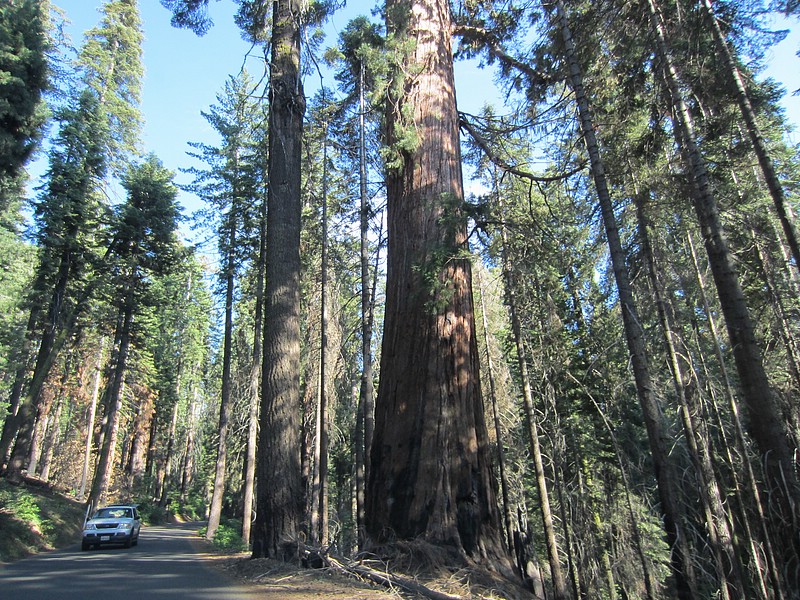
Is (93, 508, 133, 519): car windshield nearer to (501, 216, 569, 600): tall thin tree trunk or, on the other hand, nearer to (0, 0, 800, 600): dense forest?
(0, 0, 800, 600): dense forest

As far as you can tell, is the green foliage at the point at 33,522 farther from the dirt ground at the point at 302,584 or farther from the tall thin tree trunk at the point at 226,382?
the dirt ground at the point at 302,584

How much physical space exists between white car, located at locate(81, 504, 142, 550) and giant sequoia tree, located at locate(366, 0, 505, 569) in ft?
47.5

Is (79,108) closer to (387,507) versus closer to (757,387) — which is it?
(387,507)

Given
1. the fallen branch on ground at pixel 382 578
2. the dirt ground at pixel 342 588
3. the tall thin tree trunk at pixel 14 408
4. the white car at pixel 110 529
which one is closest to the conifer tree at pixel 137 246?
the tall thin tree trunk at pixel 14 408

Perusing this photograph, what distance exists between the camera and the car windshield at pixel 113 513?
16284 millimetres

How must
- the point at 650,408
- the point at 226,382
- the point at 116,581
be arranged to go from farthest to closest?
1. the point at 226,382
2. the point at 116,581
3. the point at 650,408

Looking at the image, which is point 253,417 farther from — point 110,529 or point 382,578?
point 382,578

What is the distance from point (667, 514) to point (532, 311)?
8.60 metres

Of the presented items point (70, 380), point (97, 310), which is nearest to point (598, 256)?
point (97, 310)

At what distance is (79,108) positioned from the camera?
2122cm

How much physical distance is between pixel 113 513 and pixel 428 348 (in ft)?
53.6

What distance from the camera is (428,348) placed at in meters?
5.66

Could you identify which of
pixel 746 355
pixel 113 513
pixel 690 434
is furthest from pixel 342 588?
pixel 113 513

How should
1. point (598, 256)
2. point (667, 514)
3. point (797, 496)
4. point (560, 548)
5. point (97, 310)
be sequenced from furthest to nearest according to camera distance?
point (97, 310) < point (560, 548) < point (598, 256) < point (797, 496) < point (667, 514)
